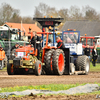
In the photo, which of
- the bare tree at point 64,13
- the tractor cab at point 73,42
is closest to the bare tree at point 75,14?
the bare tree at point 64,13

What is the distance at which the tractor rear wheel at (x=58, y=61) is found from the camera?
1752cm

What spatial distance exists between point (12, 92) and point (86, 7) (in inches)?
3754

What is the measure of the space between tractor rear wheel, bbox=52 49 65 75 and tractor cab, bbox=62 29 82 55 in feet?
7.03

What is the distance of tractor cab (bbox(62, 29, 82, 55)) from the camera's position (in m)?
20.4

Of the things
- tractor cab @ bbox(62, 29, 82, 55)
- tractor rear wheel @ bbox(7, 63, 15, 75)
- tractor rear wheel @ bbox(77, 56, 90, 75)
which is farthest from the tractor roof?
tractor rear wheel @ bbox(7, 63, 15, 75)

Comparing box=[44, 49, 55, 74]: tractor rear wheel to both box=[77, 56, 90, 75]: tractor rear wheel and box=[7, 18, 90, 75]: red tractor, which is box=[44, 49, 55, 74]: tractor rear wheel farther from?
box=[77, 56, 90, 75]: tractor rear wheel

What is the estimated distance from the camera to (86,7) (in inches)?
4072

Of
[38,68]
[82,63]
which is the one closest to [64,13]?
[82,63]

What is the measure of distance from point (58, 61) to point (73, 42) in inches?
129

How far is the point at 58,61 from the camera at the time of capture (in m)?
18.2

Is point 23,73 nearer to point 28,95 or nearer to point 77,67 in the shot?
point 77,67

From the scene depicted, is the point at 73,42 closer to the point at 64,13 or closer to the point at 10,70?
the point at 10,70

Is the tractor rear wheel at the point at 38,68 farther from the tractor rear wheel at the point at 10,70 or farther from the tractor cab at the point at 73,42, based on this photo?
the tractor cab at the point at 73,42

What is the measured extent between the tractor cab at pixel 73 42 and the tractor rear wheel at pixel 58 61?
2.14m
